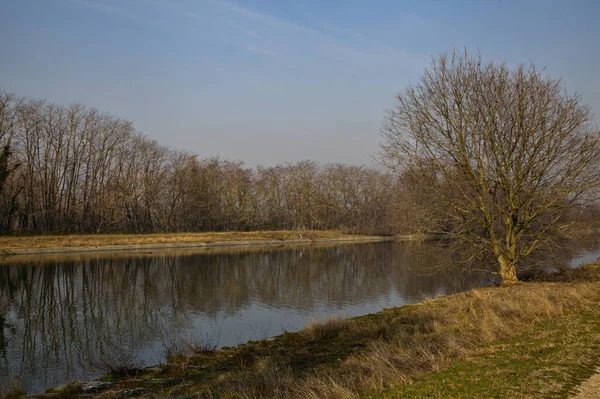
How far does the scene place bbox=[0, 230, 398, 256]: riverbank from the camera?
39.7 m

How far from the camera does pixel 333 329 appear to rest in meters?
12.1

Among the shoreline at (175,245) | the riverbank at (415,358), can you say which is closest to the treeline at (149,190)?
the shoreline at (175,245)

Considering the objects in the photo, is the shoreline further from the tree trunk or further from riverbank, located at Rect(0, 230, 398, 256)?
the tree trunk

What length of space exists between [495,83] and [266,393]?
1329 centimetres

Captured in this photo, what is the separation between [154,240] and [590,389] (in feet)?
156

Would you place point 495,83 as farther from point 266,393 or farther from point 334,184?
point 334,184

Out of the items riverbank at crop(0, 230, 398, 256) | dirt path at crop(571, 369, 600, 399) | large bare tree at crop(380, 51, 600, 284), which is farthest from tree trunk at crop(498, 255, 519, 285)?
riverbank at crop(0, 230, 398, 256)

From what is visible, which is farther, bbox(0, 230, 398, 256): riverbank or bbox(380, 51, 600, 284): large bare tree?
bbox(0, 230, 398, 256): riverbank

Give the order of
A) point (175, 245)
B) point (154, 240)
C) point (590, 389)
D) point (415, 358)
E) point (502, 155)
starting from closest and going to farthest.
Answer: point (590, 389)
point (415, 358)
point (502, 155)
point (154, 240)
point (175, 245)

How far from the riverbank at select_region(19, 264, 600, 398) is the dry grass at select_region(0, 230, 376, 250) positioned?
1390 inches

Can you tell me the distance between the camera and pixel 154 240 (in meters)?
48.9

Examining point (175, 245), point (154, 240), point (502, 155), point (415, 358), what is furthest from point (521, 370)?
point (154, 240)

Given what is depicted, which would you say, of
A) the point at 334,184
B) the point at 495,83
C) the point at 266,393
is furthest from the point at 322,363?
the point at 334,184

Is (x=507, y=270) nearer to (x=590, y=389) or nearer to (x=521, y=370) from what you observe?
(x=521, y=370)
